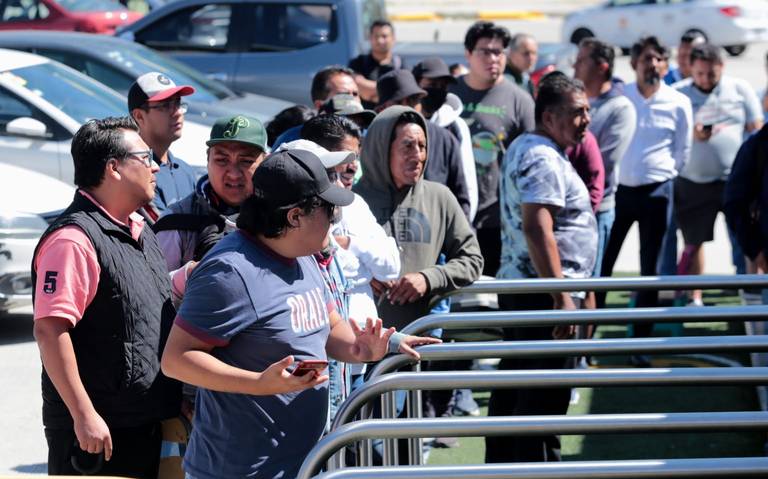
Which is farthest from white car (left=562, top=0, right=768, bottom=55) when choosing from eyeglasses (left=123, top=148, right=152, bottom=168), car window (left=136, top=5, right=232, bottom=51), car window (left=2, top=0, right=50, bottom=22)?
eyeglasses (left=123, top=148, right=152, bottom=168)

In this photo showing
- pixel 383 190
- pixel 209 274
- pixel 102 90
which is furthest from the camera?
pixel 102 90

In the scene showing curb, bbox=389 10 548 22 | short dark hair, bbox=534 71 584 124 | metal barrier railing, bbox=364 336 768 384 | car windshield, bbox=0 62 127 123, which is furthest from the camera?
curb, bbox=389 10 548 22

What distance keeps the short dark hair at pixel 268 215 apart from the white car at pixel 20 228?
4605 mm

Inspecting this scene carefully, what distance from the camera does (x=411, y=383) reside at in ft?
10.7

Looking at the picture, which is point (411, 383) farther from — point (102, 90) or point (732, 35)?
point (732, 35)

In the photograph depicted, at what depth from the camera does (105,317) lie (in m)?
3.70

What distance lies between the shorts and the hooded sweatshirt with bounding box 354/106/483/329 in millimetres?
3857

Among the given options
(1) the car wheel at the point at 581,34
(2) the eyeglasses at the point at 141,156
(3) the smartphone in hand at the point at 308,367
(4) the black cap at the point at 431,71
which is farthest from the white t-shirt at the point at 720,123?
(3) the smartphone in hand at the point at 308,367

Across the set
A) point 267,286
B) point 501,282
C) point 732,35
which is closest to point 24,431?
point 501,282

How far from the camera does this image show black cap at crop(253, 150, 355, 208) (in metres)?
3.28

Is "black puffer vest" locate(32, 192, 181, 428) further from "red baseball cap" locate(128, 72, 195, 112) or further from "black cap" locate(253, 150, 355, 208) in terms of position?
"red baseball cap" locate(128, 72, 195, 112)

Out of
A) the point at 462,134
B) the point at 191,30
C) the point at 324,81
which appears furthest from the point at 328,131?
the point at 191,30

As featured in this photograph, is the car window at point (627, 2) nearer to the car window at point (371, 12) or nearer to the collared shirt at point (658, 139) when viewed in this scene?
the car window at point (371, 12)

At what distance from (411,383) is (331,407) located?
879 millimetres
